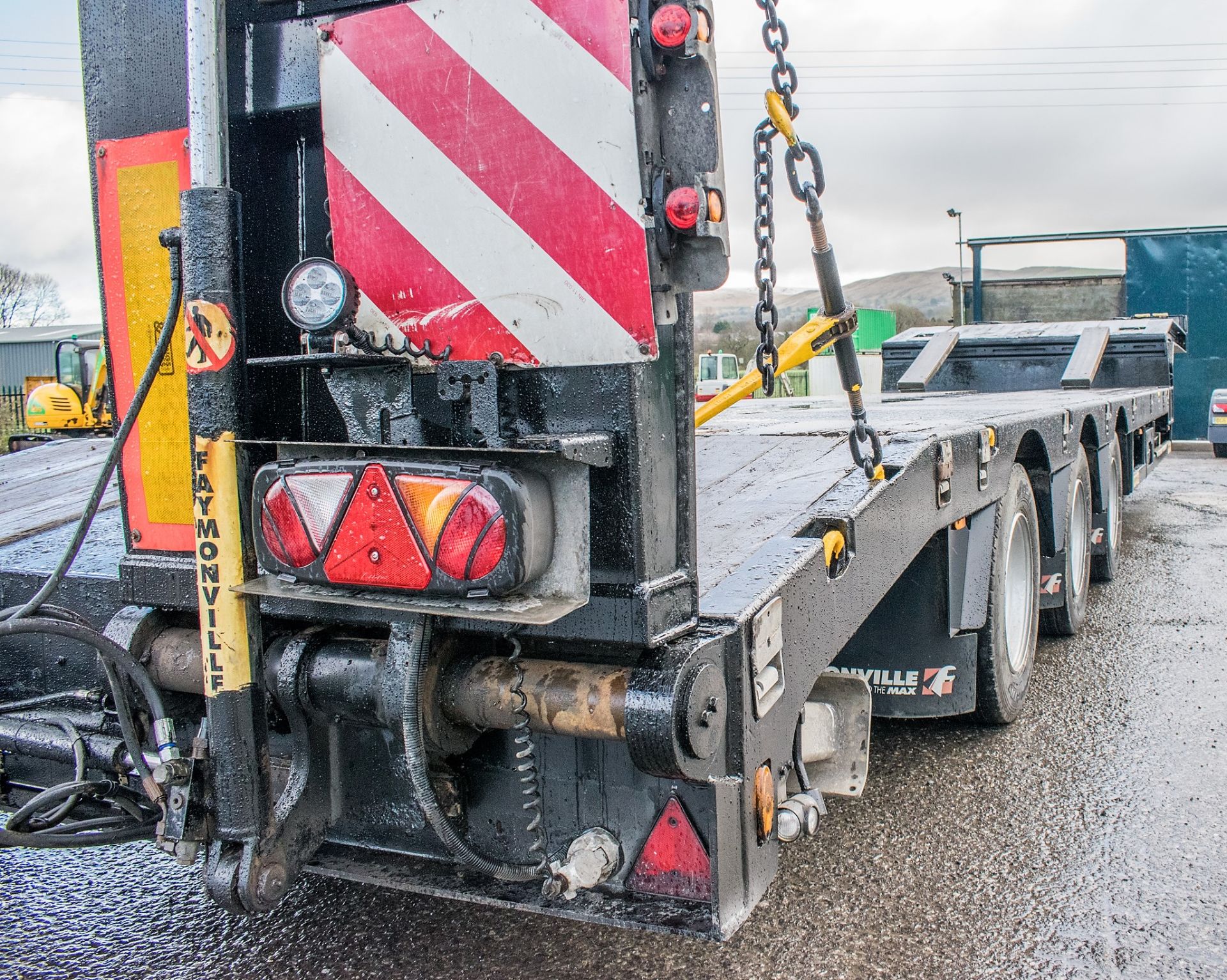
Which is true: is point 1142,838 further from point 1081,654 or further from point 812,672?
point 1081,654

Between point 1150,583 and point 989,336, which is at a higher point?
point 989,336

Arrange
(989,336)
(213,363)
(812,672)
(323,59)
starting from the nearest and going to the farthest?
(213,363), (323,59), (812,672), (989,336)

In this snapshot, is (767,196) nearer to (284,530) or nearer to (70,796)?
(284,530)

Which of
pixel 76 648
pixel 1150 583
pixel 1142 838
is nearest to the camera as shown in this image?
pixel 76 648

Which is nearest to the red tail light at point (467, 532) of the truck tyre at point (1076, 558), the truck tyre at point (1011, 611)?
the truck tyre at point (1011, 611)

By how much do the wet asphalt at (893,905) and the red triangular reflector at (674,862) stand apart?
62cm

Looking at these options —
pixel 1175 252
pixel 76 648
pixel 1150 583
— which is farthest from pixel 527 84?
pixel 1175 252

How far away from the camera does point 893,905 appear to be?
2705 millimetres

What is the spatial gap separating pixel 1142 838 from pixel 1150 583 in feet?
12.7

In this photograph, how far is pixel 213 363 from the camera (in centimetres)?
168

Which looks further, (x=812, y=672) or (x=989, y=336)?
(x=989, y=336)

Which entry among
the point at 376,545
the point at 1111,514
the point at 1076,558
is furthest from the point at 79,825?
the point at 1111,514

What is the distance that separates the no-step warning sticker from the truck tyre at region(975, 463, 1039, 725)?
2.58 metres

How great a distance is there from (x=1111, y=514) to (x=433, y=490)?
5.58 metres
